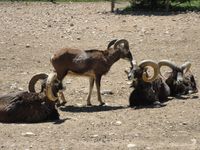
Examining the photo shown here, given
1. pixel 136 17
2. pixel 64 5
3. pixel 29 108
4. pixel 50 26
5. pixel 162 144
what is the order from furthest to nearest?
pixel 64 5 → pixel 136 17 → pixel 50 26 → pixel 29 108 → pixel 162 144

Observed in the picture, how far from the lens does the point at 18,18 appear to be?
32188 millimetres

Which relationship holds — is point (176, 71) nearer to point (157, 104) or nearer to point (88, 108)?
point (157, 104)

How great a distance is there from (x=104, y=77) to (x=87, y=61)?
3.41m

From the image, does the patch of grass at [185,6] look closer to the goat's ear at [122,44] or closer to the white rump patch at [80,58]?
the goat's ear at [122,44]

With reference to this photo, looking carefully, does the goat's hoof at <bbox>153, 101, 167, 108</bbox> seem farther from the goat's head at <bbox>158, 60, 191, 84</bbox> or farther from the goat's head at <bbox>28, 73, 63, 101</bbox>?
the goat's head at <bbox>28, 73, 63, 101</bbox>

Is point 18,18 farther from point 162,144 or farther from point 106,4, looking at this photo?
point 162,144

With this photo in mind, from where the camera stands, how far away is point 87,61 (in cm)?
1532

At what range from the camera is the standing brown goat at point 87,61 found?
49.8ft

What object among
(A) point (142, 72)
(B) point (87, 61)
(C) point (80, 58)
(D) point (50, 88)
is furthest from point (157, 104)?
(D) point (50, 88)

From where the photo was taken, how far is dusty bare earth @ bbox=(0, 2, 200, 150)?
1166cm

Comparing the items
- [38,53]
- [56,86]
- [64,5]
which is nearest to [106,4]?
[64,5]

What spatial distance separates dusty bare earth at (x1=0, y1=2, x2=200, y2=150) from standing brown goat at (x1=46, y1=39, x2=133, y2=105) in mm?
854

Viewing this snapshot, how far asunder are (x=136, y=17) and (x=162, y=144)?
819 inches

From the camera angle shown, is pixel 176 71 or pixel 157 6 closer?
pixel 176 71
